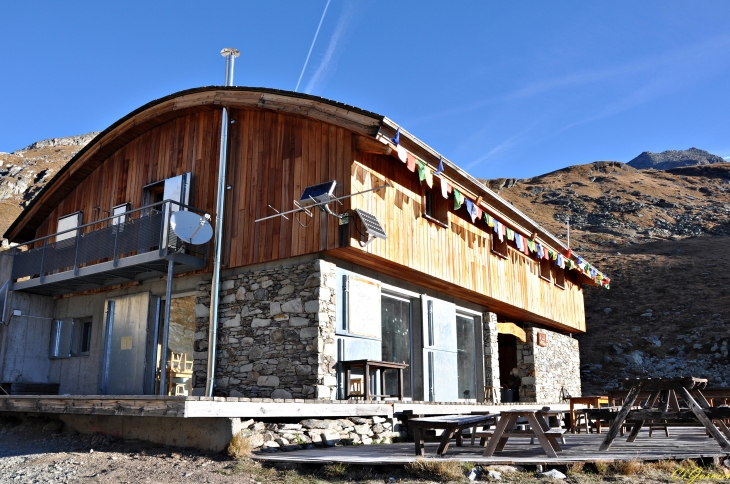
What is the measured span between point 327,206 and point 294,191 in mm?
1038

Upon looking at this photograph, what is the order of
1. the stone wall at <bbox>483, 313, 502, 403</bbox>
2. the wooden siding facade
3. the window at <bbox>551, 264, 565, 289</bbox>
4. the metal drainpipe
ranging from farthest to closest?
the window at <bbox>551, 264, 565, 289</bbox> < the stone wall at <bbox>483, 313, 502, 403</bbox> < the metal drainpipe < the wooden siding facade

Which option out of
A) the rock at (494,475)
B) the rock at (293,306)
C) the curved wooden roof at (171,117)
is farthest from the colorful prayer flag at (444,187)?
the rock at (494,475)

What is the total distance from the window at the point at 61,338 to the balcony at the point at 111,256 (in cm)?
69

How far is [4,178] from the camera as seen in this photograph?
7412 centimetres

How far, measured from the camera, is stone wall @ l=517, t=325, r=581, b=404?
1827cm

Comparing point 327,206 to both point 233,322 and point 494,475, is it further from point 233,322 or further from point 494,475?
point 494,475

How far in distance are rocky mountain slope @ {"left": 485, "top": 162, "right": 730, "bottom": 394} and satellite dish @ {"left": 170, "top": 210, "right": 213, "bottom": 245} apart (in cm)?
1926

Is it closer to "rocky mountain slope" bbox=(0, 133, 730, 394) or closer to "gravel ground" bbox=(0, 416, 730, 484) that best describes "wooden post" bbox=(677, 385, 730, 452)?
"gravel ground" bbox=(0, 416, 730, 484)

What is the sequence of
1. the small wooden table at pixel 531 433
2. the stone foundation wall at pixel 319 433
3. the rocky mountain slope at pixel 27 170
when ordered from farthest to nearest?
1. the rocky mountain slope at pixel 27 170
2. the stone foundation wall at pixel 319 433
3. the small wooden table at pixel 531 433

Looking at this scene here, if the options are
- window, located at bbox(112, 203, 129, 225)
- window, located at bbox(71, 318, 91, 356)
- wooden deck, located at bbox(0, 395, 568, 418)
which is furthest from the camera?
window, located at bbox(71, 318, 91, 356)

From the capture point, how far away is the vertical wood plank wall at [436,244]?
11.6m

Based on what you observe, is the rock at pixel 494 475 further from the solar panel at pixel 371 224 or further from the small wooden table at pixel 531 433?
the solar panel at pixel 371 224

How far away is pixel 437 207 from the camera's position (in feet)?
45.2

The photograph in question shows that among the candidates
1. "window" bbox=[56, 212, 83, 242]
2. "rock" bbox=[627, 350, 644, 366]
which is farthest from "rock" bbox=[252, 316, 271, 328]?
"rock" bbox=[627, 350, 644, 366]
